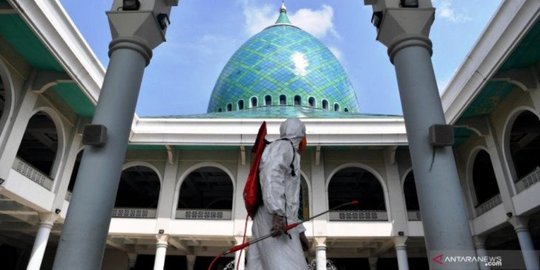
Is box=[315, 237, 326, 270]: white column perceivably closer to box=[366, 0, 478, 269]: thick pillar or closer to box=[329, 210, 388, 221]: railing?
box=[329, 210, 388, 221]: railing

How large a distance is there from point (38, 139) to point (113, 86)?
11.5m

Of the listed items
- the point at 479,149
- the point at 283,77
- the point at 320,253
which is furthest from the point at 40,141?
the point at 479,149

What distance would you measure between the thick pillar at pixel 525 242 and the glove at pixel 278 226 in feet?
31.2

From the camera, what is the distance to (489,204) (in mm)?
11227

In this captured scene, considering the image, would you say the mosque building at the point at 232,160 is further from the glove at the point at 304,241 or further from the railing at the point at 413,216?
the glove at the point at 304,241

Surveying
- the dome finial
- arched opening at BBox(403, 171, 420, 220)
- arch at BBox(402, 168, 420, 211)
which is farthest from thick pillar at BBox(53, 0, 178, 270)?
the dome finial

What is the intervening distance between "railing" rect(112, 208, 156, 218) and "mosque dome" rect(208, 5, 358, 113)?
857cm

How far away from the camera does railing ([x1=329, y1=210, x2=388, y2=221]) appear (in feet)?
40.2

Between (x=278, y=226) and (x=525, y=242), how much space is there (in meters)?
9.77

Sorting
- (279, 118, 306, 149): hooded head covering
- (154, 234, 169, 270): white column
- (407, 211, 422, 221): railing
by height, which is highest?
(407, 211, 422, 221): railing

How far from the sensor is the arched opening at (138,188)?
50.9 feet

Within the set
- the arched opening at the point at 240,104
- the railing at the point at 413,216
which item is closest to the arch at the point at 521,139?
the railing at the point at 413,216

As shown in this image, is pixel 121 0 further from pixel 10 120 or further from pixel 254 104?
pixel 254 104

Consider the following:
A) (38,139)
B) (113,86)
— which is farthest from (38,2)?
(38,139)
